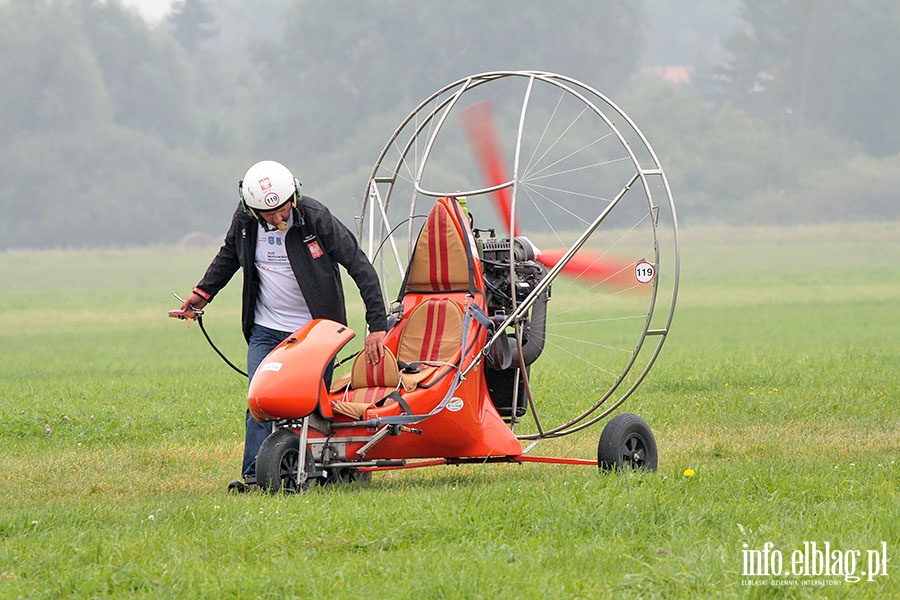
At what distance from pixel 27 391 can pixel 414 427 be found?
8.29 m

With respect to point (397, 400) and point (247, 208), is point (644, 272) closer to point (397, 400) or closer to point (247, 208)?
point (397, 400)

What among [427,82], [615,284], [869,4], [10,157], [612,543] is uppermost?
[869,4]

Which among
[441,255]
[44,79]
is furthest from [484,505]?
[44,79]

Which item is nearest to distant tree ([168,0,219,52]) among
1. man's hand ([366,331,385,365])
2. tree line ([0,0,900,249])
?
tree line ([0,0,900,249])

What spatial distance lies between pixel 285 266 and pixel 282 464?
4.60 feet

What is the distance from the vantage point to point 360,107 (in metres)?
75.4

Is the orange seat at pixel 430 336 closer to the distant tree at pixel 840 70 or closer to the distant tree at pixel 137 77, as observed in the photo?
the distant tree at pixel 137 77

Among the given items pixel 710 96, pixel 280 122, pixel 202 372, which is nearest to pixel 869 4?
pixel 710 96

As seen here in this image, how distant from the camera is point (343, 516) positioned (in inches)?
278

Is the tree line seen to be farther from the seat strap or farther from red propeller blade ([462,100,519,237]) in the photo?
the seat strap

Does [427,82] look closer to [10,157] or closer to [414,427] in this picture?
[10,157]

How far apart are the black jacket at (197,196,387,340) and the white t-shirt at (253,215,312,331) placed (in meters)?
0.08

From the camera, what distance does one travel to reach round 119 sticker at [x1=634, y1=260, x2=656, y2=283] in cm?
866

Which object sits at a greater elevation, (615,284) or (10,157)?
(10,157)
